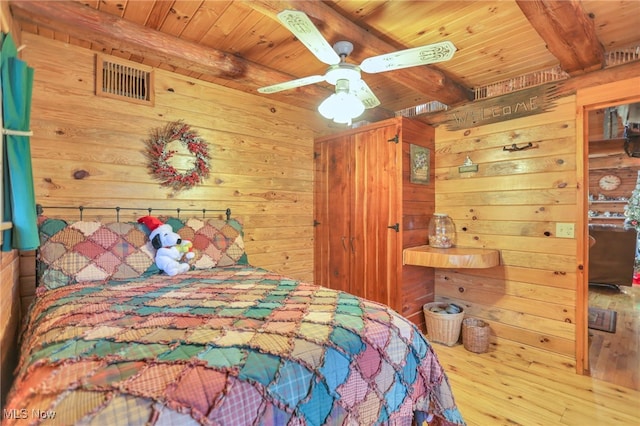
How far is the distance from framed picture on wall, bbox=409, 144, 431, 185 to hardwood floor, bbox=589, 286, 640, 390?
201 cm

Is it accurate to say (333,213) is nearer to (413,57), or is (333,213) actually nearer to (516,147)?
(516,147)

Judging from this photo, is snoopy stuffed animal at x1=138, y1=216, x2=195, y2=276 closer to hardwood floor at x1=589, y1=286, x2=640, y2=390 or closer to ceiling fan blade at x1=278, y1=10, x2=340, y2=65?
ceiling fan blade at x1=278, y1=10, x2=340, y2=65

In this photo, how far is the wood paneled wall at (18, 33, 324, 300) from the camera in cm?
218

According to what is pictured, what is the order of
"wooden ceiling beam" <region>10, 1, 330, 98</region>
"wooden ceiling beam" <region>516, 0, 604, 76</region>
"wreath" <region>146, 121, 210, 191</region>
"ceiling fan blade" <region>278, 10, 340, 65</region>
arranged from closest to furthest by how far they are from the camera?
1. "ceiling fan blade" <region>278, 10, 340, 65</region>
2. "wooden ceiling beam" <region>516, 0, 604, 76</region>
3. "wooden ceiling beam" <region>10, 1, 330, 98</region>
4. "wreath" <region>146, 121, 210, 191</region>

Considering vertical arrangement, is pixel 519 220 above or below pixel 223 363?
above

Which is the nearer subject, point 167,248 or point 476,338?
point 167,248

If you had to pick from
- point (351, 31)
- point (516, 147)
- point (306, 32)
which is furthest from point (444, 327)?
point (306, 32)

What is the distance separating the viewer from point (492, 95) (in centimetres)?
291

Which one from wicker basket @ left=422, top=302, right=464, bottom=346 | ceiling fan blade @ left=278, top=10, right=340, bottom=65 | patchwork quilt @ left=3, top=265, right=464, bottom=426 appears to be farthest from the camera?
wicker basket @ left=422, top=302, right=464, bottom=346

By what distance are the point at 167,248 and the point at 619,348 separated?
152 inches

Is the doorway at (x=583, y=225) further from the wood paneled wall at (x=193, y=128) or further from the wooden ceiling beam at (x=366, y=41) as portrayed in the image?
the wood paneled wall at (x=193, y=128)

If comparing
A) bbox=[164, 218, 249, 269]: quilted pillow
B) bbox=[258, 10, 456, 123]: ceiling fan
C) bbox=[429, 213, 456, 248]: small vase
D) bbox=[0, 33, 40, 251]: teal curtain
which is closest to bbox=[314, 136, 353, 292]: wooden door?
bbox=[429, 213, 456, 248]: small vase

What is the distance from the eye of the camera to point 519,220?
2740 mm

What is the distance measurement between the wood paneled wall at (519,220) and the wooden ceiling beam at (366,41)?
17.3 inches
